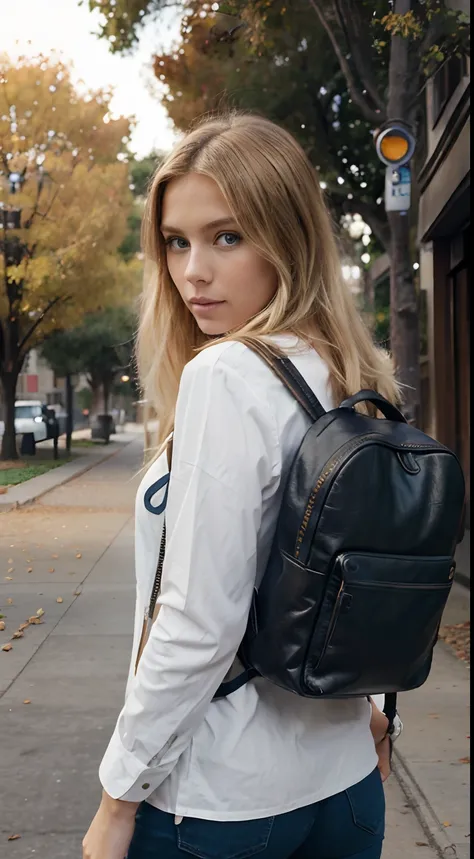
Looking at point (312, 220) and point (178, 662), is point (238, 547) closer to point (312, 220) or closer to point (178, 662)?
point (178, 662)

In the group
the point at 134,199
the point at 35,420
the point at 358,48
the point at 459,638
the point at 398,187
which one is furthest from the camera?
the point at 358,48

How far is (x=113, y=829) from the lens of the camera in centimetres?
119

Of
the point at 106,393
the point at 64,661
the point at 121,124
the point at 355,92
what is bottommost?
the point at 64,661

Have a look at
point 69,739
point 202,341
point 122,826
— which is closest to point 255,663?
point 122,826

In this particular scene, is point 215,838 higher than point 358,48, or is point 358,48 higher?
point 358,48

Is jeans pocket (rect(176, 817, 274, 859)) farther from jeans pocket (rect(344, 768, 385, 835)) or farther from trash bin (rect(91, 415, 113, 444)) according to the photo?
trash bin (rect(91, 415, 113, 444))

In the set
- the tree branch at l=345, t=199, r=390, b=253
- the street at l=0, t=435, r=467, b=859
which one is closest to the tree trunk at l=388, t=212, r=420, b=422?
the tree branch at l=345, t=199, r=390, b=253

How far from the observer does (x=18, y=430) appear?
2932 mm

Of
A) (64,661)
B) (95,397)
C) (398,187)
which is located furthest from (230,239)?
(398,187)

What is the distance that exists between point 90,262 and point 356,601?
308 centimetres

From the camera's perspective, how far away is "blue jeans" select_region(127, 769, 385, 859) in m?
1.21

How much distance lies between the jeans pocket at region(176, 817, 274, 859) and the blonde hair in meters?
0.57

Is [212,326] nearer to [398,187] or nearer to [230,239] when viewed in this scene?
[230,239]

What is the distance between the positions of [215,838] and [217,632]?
0.88 feet
